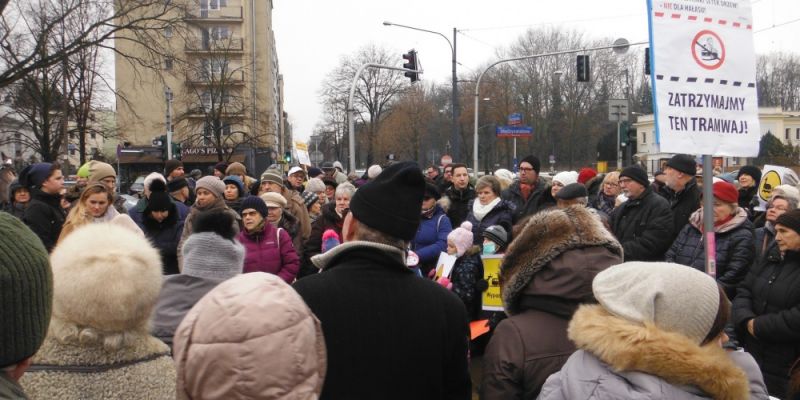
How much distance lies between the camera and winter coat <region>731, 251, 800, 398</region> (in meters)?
4.31

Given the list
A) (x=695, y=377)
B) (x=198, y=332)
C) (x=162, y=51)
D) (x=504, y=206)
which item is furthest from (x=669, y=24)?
(x=162, y=51)

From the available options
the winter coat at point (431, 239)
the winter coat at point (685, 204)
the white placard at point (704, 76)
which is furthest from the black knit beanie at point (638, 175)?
the white placard at point (704, 76)

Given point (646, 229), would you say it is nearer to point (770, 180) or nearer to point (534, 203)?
point (534, 203)

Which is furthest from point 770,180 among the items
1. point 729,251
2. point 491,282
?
point 491,282

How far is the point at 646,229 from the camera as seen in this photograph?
6453mm

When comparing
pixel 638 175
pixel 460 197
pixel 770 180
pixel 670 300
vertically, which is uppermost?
pixel 638 175

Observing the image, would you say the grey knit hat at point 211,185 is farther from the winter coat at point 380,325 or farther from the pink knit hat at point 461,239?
the winter coat at point 380,325

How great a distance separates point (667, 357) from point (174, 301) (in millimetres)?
2320

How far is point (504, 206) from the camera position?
7.04 metres

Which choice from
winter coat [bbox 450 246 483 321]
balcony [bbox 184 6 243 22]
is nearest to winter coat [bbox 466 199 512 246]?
winter coat [bbox 450 246 483 321]

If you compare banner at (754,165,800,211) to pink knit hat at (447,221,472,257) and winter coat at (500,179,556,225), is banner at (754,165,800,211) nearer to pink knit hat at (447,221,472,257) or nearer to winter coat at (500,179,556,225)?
winter coat at (500,179,556,225)

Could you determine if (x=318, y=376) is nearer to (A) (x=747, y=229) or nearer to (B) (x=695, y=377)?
(B) (x=695, y=377)

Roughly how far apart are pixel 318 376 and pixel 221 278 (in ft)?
6.82

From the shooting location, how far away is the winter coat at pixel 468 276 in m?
5.45
